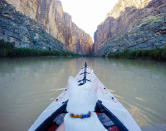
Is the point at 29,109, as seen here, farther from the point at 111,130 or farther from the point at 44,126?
the point at 111,130

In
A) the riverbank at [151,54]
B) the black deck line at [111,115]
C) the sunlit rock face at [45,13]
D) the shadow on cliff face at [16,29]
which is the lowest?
the black deck line at [111,115]

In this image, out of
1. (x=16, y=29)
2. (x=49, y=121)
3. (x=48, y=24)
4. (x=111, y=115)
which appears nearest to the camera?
(x=49, y=121)

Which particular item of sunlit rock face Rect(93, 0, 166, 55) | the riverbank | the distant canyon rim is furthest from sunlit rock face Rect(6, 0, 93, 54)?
the riverbank

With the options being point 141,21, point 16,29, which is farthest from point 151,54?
point 16,29

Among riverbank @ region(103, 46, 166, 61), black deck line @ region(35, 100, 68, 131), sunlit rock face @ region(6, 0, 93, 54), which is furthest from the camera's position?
sunlit rock face @ region(6, 0, 93, 54)

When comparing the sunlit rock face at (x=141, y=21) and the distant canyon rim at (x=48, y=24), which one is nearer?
the distant canyon rim at (x=48, y=24)

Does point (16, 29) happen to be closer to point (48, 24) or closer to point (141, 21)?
point (48, 24)

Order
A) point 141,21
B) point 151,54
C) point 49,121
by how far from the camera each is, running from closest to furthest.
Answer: point 49,121, point 151,54, point 141,21

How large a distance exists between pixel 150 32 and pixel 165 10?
11.5m

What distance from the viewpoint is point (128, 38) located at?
3716 centimetres

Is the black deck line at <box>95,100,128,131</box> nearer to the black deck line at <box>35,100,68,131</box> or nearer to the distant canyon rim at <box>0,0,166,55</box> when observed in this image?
the black deck line at <box>35,100,68,131</box>

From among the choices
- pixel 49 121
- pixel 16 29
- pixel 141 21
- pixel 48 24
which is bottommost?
pixel 49 121

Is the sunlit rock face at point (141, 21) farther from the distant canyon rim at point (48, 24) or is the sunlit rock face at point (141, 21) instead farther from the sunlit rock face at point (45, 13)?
the sunlit rock face at point (45, 13)

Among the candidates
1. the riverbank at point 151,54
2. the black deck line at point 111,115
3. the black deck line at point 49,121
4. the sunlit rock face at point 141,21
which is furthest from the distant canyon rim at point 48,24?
the black deck line at point 49,121
